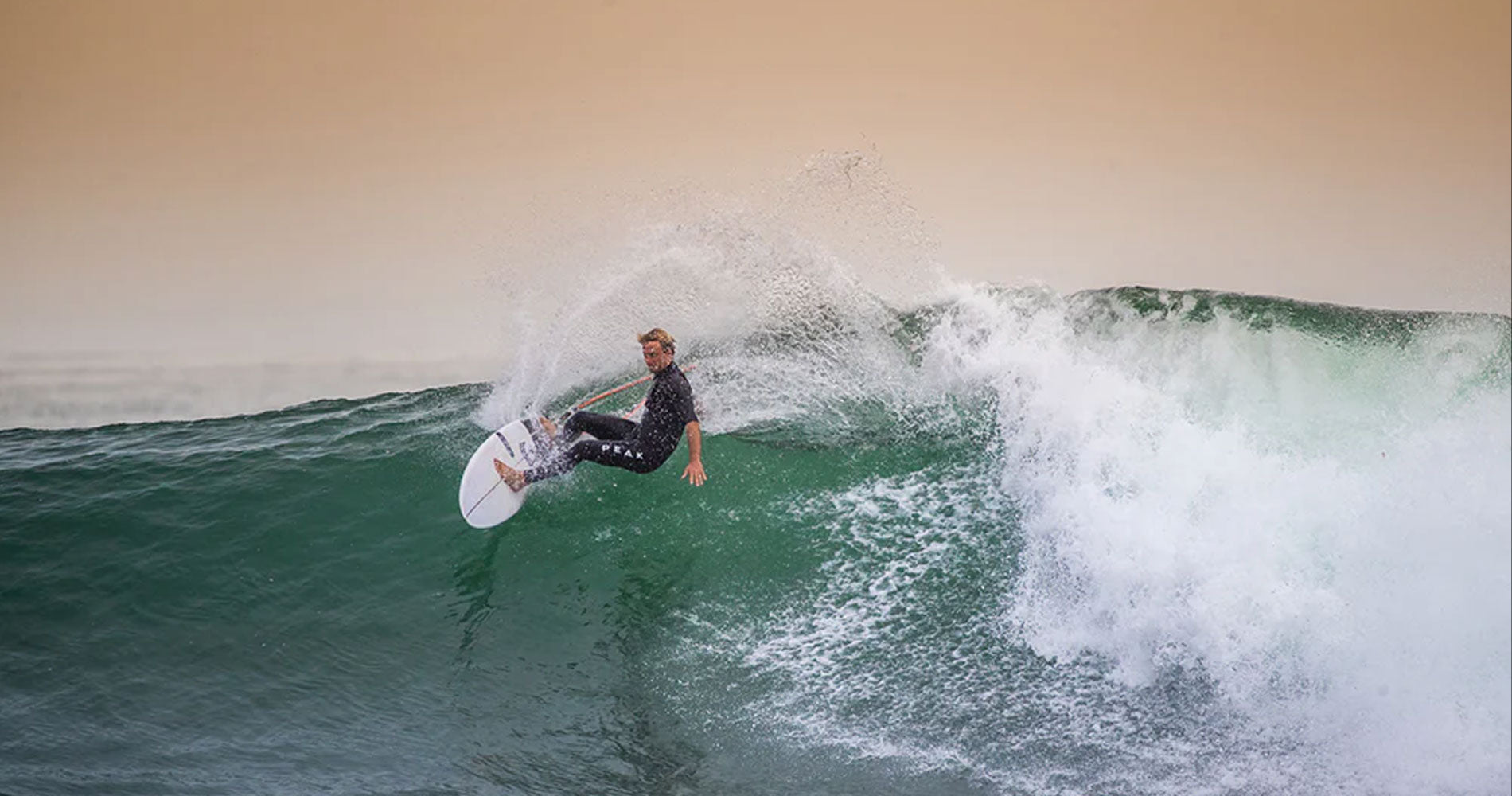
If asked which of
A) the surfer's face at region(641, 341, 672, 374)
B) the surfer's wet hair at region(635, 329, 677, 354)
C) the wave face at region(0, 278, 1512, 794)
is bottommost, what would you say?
the wave face at region(0, 278, 1512, 794)

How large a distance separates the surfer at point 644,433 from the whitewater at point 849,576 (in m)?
0.38

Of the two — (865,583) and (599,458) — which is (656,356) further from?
(865,583)

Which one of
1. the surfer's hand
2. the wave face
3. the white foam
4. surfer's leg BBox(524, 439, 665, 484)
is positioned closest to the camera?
the white foam

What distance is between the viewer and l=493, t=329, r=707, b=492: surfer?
16.6 ft

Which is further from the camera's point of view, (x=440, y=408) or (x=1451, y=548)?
(x=440, y=408)

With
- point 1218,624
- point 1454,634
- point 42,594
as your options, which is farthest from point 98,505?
point 1454,634

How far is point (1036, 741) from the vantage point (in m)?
3.84

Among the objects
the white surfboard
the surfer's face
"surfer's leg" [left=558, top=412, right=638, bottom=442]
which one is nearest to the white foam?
the surfer's face

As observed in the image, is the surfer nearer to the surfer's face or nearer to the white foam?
the surfer's face

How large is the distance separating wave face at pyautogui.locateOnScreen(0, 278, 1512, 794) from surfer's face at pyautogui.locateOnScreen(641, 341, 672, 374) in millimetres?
865

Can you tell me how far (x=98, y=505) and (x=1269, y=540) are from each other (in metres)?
5.80

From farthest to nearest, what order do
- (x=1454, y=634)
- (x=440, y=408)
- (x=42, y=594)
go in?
(x=440, y=408) → (x=42, y=594) → (x=1454, y=634)

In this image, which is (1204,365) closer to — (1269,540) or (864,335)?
(1269,540)

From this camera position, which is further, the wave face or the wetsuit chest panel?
the wetsuit chest panel
